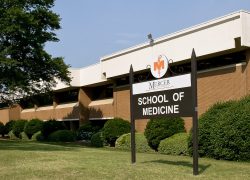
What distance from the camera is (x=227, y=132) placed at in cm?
1883

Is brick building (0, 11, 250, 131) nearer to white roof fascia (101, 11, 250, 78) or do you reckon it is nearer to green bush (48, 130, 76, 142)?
white roof fascia (101, 11, 250, 78)

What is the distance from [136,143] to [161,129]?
2314 millimetres

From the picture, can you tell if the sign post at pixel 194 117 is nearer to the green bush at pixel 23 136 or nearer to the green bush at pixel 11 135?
the green bush at pixel 23 136

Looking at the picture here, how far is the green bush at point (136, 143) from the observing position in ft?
87.8

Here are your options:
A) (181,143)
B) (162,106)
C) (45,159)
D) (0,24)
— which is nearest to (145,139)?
(181,143)

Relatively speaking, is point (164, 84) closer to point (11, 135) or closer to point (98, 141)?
point (98, 141)

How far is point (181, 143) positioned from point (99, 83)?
58.0 feet

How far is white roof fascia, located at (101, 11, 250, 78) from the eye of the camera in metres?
23.5

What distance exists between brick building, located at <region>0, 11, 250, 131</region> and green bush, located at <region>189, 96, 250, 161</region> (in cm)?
289

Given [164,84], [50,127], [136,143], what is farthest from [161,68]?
[50,127]

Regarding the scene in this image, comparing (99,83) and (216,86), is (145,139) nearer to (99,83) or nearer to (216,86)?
(216,86)

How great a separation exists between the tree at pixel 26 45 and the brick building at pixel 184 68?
445cm

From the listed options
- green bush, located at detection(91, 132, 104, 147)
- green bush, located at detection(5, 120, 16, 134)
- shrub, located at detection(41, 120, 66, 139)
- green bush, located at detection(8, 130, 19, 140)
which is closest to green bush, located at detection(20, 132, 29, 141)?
green bush, located at detection(8, 130, 19, 140)

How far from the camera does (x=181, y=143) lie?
22.9m
